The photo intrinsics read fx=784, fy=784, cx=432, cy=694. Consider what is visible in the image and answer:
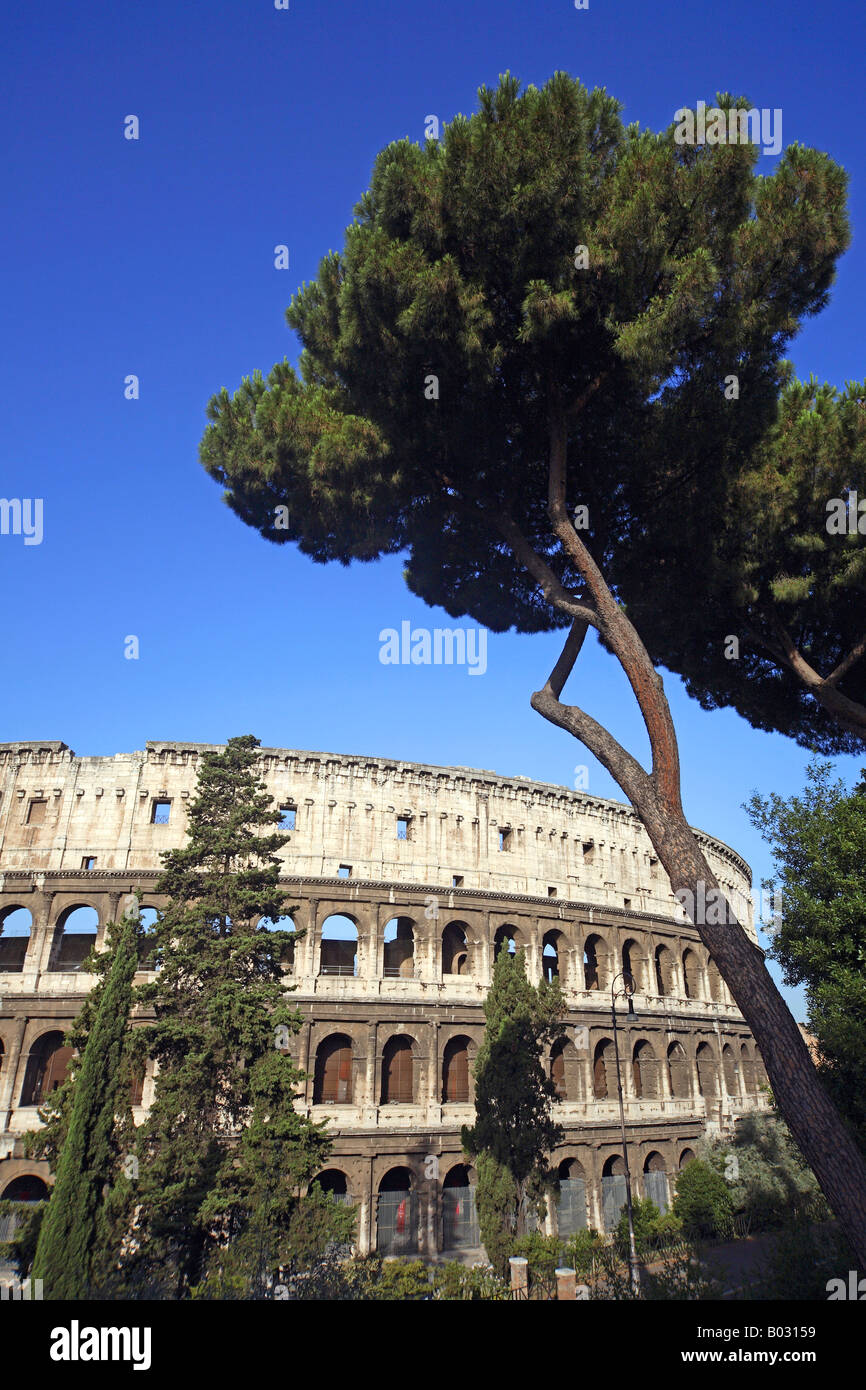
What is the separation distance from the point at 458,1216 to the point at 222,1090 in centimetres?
1068

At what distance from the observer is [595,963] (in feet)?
98.2

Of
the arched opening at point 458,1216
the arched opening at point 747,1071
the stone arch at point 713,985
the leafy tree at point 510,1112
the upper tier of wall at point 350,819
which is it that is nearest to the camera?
the leafy tree at point 510,1112

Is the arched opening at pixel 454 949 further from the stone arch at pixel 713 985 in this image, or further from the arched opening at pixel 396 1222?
the stone arch at pixel 713 985

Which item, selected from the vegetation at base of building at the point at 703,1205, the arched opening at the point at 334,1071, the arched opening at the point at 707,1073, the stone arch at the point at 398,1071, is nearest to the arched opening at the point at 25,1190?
the arched opening at the point at 334,1071

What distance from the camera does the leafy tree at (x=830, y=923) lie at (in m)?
13.5

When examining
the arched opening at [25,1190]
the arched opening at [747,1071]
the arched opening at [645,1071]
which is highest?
the arched opening at [747,1071]

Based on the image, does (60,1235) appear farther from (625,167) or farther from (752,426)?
(625,167)

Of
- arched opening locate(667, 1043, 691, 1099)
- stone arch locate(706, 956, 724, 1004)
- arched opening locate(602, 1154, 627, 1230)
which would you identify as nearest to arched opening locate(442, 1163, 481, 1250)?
arched opening locate(602, 1154, 627, 1230)

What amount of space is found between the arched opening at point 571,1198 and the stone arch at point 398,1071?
5.58 m

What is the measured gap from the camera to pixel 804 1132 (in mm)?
7223

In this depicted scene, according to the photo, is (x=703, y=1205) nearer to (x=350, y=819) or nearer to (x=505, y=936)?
(x=505, y=936)

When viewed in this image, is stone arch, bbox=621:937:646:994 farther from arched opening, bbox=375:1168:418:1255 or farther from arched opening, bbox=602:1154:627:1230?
arched opening, bbox=375:1168:418:1255

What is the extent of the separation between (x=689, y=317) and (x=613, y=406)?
1.72 metres

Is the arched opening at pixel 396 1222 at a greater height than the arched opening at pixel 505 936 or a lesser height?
lesser
